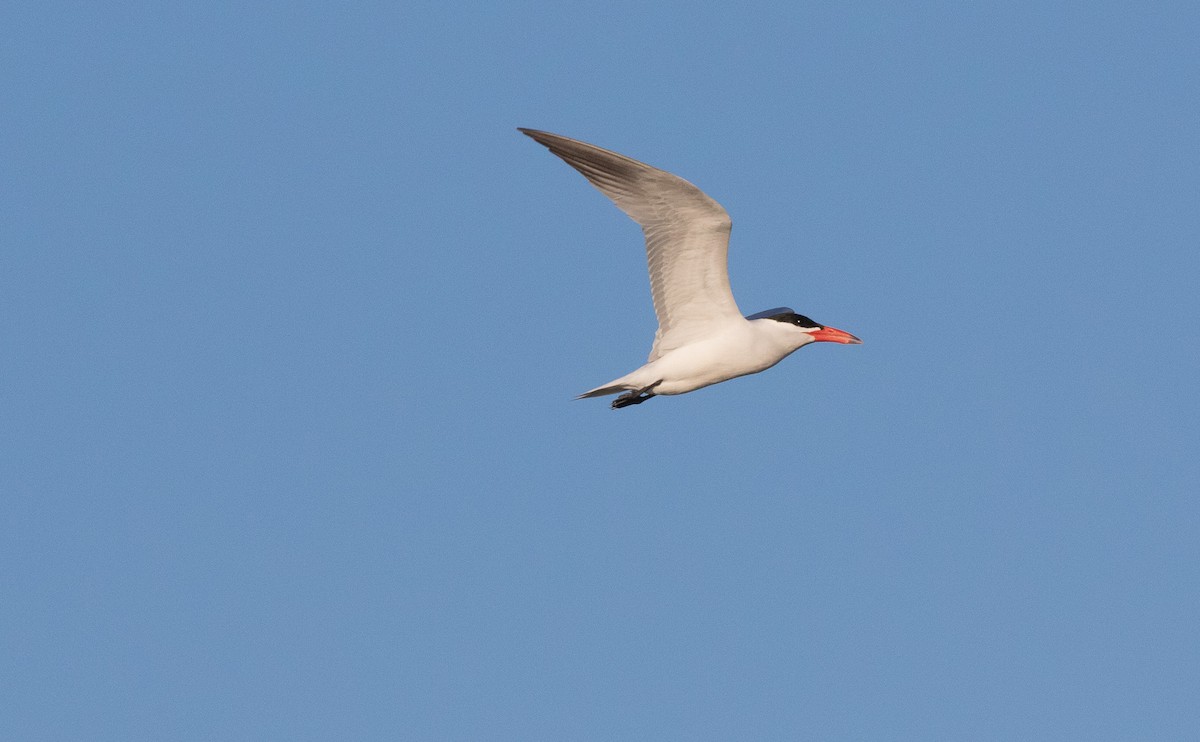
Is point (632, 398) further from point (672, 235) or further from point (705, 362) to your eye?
point (672, 235)

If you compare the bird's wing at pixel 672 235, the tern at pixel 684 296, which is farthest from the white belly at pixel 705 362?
the bird's wing at pixel 672 235

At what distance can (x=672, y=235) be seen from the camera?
19.4m

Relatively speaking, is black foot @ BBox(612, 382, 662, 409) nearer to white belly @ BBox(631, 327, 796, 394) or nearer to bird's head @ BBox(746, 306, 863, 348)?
white belly @ BBox(631, 327, 796, 394)

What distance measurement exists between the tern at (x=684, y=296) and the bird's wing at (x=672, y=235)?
0.03ft

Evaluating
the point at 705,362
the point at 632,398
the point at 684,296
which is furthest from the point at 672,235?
the point at 632,398

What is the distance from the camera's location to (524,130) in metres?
18.4

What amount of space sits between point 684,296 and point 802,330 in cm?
166

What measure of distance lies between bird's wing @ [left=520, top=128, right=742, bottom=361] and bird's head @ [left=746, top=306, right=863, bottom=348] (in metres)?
0.76

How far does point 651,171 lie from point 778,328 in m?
3.00

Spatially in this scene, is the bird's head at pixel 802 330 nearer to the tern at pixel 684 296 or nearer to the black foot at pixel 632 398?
the tern at pixel 684 296

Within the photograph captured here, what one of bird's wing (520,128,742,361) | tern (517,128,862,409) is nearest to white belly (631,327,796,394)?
tern (517,128,862,409)

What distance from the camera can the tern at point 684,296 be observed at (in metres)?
18.8

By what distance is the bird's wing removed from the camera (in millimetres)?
18703

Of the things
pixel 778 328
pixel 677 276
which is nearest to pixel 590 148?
pixel 677 276
